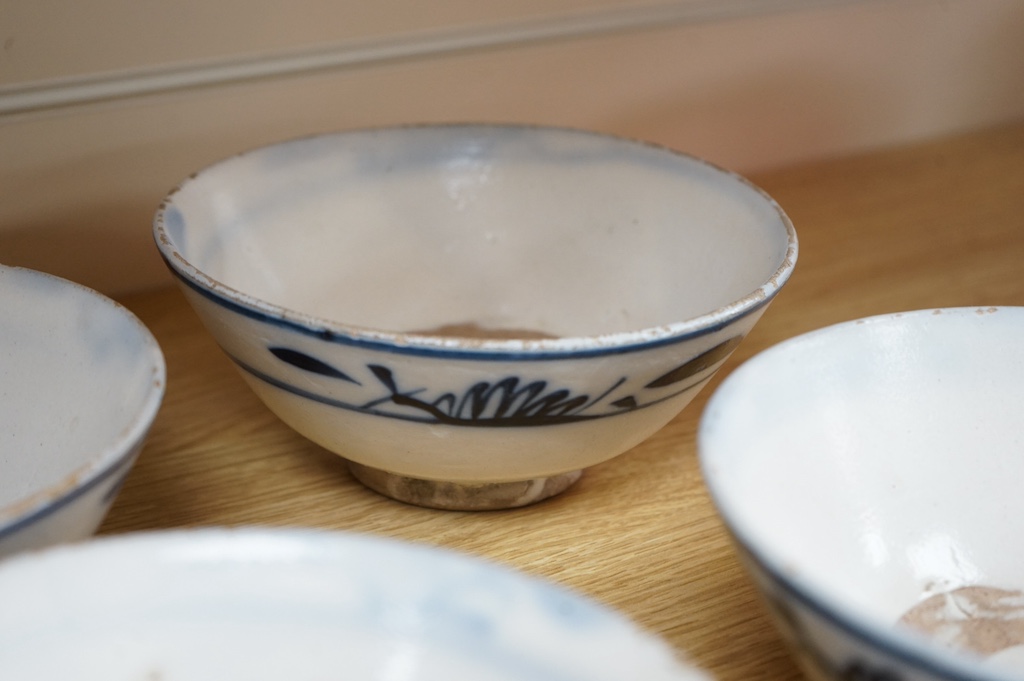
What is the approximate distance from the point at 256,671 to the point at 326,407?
161 millimetres

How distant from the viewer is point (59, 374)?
0.51 m

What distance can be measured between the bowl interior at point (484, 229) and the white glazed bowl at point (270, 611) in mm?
340

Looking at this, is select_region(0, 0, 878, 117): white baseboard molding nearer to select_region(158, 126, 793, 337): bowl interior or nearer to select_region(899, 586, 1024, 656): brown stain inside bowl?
select_region(158, 126, 793, 337): bowl interior

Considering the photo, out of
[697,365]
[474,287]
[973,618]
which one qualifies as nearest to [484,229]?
[474,287]

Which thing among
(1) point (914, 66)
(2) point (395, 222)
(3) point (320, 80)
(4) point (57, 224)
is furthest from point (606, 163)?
Result: (1) point (914, 66)

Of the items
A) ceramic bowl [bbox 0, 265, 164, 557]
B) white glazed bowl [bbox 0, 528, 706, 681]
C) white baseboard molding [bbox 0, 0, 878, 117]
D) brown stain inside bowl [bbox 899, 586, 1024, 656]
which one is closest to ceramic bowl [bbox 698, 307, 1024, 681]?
brown stain inside bowl [bbox 899, 586, 1024, 656]

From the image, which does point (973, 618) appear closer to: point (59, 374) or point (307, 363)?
point (307, 363)

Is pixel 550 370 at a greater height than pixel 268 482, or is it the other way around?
pixel 550 370

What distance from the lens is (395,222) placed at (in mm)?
763

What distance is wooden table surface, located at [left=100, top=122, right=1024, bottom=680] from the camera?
0.52 metres

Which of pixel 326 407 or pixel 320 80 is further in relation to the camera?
pixel 320 80

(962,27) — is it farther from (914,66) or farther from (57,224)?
(57,224)

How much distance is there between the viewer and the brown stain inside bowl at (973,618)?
1.60 feet

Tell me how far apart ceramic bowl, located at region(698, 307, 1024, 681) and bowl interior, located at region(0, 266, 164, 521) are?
251 mm
